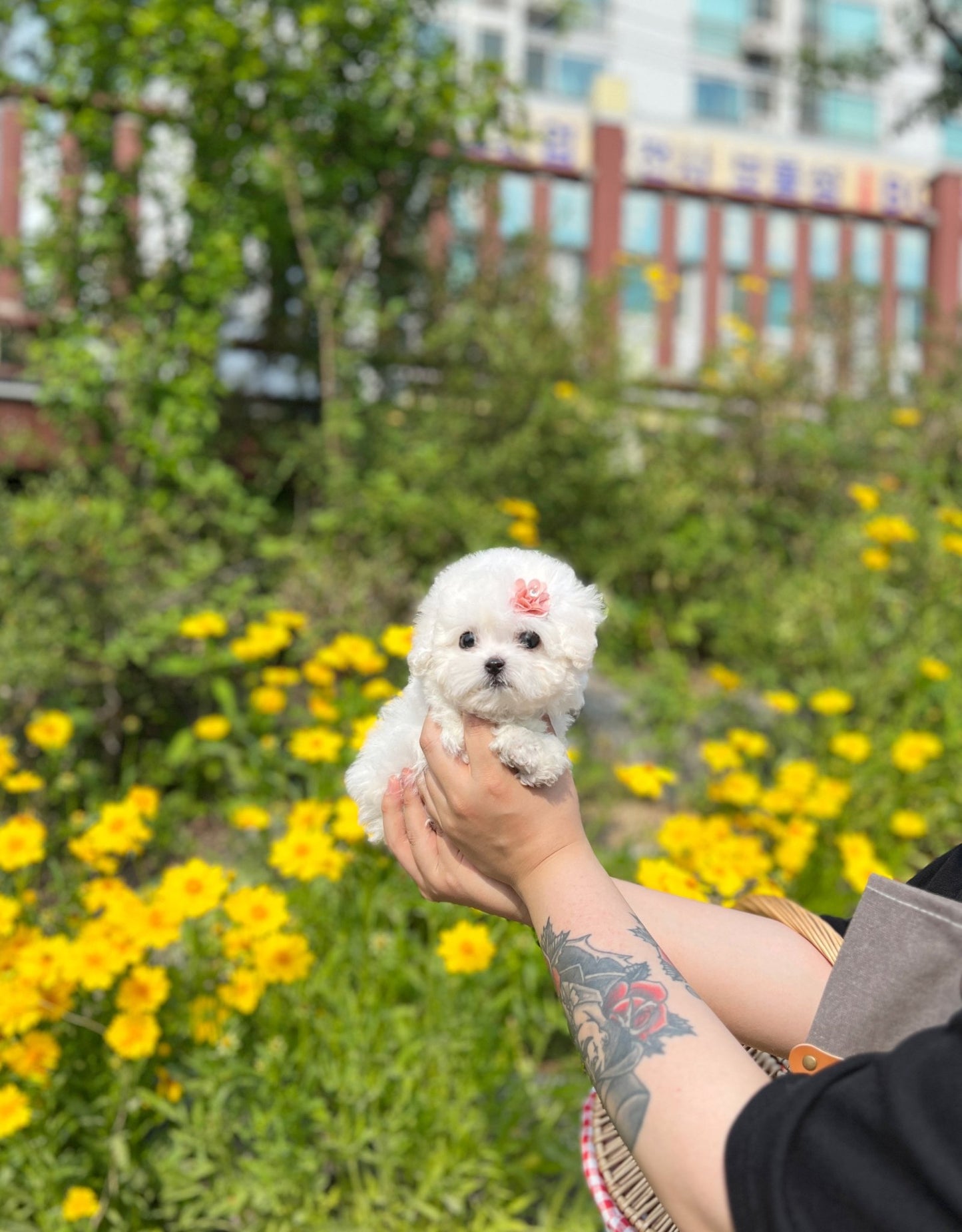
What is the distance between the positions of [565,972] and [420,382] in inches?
148

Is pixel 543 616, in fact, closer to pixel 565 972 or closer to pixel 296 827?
pixel 565 972

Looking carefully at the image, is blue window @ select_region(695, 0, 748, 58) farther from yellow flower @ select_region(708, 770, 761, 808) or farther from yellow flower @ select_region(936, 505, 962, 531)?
yellow flower @ select_region(708, 770, 761, 808)

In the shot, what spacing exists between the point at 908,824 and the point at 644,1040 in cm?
188

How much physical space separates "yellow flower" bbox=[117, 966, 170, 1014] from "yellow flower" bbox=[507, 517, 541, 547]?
201 centimetres

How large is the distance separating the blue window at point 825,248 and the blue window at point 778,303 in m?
0.20

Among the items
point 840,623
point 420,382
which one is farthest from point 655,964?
point 420,382

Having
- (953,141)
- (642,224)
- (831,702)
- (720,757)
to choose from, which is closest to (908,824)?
(831,702)

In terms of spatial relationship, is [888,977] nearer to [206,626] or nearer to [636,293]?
[206,626]

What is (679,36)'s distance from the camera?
22.6 meters

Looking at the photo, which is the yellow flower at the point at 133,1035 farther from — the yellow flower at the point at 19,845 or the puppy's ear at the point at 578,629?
the puppy's ear at the point at 578,629

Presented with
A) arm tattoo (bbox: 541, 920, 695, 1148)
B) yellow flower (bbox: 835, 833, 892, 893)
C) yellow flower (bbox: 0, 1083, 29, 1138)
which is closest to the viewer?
arm tattoo (bbox: 541, 920, 695, 1148)

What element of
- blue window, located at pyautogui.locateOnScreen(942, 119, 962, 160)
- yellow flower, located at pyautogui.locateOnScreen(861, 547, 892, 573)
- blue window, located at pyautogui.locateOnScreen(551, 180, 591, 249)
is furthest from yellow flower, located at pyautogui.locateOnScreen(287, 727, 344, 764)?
blue window, located at pyautogui.locateOnScreen(942, 119, 962, 160)

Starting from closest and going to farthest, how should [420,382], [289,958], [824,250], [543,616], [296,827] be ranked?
1. [543,616]
2. [289,958]
3. [296,827]
4. [420,382]
5. [824,250]

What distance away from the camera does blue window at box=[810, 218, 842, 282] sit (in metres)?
6.07
